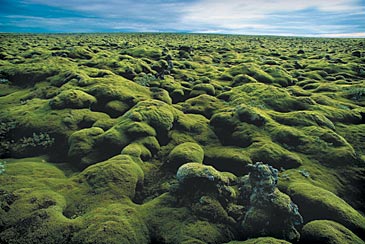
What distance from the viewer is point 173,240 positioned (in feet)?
28.0

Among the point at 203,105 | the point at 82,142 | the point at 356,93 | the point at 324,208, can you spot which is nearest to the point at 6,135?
the point at 82,142

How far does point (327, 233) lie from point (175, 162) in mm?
6292

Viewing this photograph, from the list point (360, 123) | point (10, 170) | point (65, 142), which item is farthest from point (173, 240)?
point (360, 123)

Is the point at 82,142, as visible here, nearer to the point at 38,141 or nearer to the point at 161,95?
the point at 38,141

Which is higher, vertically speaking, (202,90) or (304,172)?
(202,90)

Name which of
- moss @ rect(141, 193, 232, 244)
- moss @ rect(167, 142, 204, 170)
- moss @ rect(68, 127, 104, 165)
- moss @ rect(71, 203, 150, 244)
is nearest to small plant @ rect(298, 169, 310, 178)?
moss @ rect(167, 142, 204, 170)

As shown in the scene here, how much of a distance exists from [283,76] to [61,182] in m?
22.0

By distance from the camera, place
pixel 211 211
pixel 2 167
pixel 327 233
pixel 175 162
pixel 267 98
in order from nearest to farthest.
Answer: pixel 327 233 → pixel 211 211 → pixel 2 167 → pixel 175 162 → pixel 267 98

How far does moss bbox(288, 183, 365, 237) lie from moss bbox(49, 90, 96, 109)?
41.2 feet

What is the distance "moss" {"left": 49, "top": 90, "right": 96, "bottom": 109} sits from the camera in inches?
667

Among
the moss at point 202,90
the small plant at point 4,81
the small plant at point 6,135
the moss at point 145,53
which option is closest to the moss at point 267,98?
the moss at point 202,90

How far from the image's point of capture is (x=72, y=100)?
17.2 metres

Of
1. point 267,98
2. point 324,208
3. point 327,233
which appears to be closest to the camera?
point 327,233

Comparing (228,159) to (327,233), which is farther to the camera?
(228,159)
